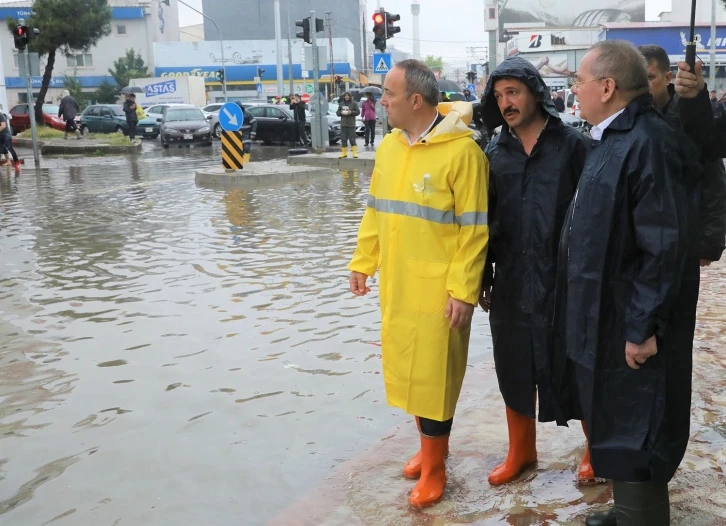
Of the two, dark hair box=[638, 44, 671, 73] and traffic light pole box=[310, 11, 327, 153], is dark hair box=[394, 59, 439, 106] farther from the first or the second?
traffic light pole box=[310, 11, 327, 153]

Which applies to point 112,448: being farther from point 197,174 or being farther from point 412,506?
point 197,174

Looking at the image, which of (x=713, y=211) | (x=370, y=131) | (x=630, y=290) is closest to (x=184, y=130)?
(x=370, y=131)

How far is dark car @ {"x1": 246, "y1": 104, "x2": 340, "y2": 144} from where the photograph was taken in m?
30.1

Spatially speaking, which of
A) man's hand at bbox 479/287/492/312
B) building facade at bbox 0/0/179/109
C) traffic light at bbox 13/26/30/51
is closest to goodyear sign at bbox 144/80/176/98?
building facade at bbox 0/0/179/109

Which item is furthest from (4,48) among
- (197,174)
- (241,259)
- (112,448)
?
(112,448)

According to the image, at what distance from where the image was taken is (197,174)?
59.8 ft

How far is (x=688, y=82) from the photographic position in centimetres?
364

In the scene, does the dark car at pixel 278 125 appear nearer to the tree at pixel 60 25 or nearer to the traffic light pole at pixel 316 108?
the traffic light pole at pixel 316 108

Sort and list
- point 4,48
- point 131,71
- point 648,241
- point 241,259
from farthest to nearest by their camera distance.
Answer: point 4,48 < point 131,71 < point 241,259 < point 648,241

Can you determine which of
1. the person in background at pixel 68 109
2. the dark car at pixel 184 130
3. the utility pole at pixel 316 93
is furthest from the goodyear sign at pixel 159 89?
the utility pole at pixel 316 93

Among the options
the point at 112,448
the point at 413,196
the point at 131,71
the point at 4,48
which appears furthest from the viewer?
the point at 4,48

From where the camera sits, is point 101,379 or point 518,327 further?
point 101,379

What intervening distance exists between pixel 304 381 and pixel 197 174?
526 inches

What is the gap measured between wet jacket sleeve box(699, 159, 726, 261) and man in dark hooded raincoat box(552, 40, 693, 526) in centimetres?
119
